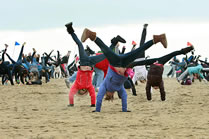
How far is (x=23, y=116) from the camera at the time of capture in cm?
859

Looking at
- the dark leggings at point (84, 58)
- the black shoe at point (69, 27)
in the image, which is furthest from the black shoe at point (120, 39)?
the black shoe at point (69, 27)

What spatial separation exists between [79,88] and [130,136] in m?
4.55

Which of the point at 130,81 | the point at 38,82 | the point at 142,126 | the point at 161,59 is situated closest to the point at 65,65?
the point at 38,82

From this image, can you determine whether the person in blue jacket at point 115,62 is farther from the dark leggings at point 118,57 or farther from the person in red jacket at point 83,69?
the person in red jacket at point 83,69

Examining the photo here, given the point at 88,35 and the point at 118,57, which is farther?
the point at 118,57

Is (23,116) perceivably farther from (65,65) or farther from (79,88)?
(65,65)

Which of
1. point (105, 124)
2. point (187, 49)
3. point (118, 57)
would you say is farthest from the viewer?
point (187, 49)

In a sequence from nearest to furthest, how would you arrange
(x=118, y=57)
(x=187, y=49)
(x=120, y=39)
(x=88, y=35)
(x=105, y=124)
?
(x=105, y=124) < (x=88, y=35) < (x=118, y=57) < (x=187, y=49) < (x=120, y=39)

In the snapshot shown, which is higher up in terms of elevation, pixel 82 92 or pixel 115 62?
A: pixel 115 62

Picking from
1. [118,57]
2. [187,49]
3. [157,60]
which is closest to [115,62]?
[118,57]

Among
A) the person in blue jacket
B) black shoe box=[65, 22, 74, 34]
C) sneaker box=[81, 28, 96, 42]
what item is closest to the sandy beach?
the person in blue jacket

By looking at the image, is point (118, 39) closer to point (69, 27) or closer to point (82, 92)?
point (69, 27)

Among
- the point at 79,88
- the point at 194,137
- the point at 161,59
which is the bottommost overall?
the point at 194,137

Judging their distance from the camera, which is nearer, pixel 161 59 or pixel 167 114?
pixel 167 114
